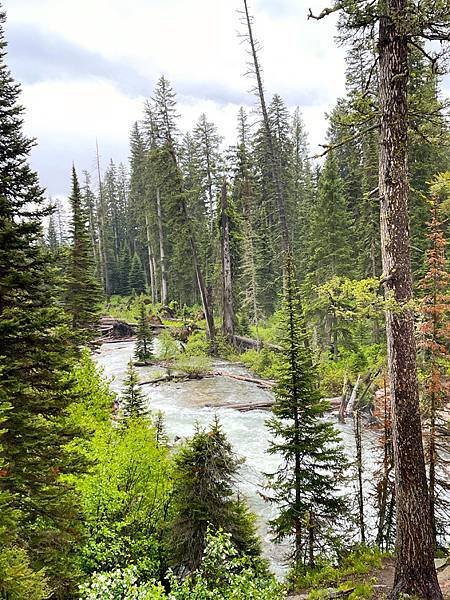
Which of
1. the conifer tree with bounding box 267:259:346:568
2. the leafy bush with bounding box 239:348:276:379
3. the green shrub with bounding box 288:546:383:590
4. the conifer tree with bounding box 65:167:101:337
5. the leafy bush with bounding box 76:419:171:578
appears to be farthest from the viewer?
the leafy bush with bounding box 239:348:276:379

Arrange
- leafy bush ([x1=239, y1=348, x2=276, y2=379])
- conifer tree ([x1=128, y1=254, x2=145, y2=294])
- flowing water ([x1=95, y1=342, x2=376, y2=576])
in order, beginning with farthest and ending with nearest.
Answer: conifer tree ([x1=128, y1=254, x2=145, y2=294]) → leafy bush ([x1=239, y1=348, x2=276, y2=379]) → flowing water ([x1=95, y1=342, x2=376, y2=576])

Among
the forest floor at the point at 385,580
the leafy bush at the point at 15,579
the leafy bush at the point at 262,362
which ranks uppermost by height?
the leafy bush at the point at 15,579

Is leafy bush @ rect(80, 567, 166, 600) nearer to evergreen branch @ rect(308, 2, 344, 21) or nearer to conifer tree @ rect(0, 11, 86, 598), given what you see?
conifer tree @ rect(0, 11, 86, 598)

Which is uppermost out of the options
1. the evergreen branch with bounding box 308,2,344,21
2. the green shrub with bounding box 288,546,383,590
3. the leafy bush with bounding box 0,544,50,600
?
the evergreen branch with bounding box 308,2,344,21

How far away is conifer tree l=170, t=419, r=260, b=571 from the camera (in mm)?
8047

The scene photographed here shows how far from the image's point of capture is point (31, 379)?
7.92 metres

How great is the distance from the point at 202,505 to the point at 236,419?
38.7 ft

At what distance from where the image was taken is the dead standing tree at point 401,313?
652 cm

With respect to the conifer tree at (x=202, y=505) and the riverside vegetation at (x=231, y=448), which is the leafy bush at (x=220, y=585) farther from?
the conifer tree at (x=202, y=505)

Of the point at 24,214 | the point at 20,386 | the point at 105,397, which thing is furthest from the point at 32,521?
the point at 105,397

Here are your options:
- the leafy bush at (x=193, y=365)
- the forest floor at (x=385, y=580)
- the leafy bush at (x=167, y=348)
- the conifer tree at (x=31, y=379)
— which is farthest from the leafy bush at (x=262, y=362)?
the conifer tree at (x=31, y=379)

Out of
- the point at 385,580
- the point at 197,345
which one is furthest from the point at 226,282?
the point at 385,580

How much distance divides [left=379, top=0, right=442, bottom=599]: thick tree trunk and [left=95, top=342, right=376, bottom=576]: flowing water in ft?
13.3

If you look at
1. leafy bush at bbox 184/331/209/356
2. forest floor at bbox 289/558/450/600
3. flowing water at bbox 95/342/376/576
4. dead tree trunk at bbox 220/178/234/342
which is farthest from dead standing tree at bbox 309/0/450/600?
dead tree trunk at bbox 220/178/234/342
